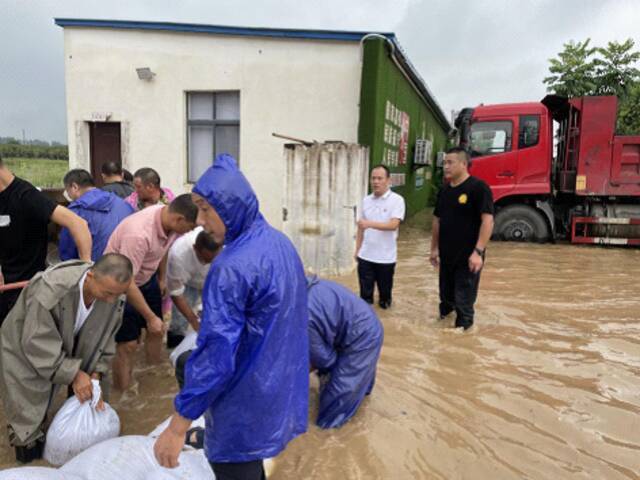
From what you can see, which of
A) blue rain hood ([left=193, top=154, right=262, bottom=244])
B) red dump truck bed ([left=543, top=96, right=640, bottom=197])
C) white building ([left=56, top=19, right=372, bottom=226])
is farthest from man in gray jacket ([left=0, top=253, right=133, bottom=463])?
red dump truck bed ([left=543, top=96, right=640, bottom=197])

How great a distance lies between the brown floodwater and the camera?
2574 millimetres

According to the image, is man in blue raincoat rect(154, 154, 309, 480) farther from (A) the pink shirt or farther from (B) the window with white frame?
(B) the window with white frame

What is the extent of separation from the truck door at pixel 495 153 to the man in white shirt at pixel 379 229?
187 inches

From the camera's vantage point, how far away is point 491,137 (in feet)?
29.1

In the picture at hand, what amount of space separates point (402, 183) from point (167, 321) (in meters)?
7.17

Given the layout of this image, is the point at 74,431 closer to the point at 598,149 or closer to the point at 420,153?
the point at 598,149

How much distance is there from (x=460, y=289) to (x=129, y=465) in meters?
3.07

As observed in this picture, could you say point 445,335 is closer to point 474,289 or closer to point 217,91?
point 474,289

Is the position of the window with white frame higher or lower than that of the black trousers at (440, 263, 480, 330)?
higher

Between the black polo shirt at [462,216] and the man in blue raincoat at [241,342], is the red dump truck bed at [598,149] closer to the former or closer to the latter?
the black polo shirt at [462,216]

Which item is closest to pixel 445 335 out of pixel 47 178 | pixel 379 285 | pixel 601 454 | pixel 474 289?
pixel 474 289

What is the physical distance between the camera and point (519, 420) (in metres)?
3.02

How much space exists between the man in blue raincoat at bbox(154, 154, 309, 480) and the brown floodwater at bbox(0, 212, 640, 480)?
0.87m

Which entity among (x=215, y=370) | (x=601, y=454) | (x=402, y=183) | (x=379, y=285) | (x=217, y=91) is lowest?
(x=601, y=454)
